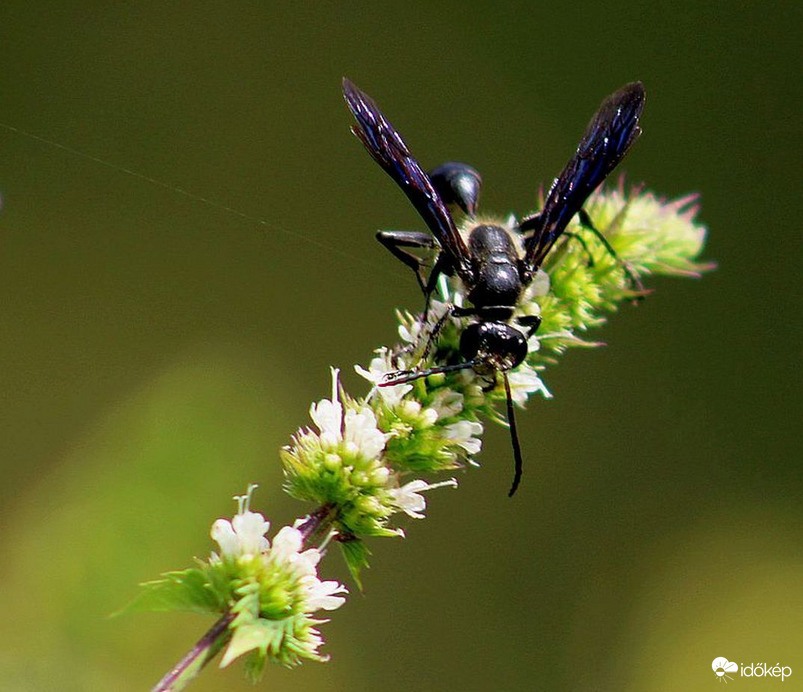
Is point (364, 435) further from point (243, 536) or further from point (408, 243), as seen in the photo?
point (408, 243)

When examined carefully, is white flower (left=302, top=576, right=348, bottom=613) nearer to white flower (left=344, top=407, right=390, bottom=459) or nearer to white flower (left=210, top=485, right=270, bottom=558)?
white flower (left=210, top=485, right=270, bottom=558)

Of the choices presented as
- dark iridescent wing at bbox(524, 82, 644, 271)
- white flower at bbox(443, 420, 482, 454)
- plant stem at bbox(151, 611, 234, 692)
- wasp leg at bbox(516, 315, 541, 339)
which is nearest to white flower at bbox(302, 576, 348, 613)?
plant stem at bbox(151, 611, 234, 692)

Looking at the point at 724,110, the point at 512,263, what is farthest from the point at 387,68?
the point at 512,263

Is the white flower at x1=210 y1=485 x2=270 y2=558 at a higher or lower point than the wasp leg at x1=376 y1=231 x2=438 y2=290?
lower

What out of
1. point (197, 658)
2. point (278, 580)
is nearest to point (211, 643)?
point (197, 658)

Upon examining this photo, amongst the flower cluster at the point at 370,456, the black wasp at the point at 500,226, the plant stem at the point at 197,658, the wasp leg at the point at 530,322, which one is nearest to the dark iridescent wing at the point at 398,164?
the black wasp at the point at 500,226

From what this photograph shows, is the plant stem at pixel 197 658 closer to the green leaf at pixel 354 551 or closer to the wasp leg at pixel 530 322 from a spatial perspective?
the green leaf at pixel 354 551
